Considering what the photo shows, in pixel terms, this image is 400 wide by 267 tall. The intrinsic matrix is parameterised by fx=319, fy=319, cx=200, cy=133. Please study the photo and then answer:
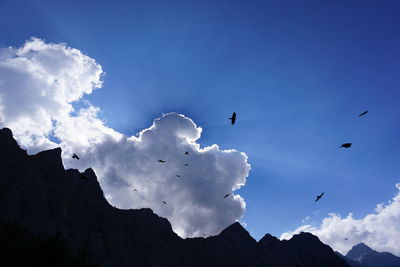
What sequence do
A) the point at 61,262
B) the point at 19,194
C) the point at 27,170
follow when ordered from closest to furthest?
the point at 61,262 < the point at 19,194 < the point at 27,170

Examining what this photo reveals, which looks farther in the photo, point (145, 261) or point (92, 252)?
point (145, 261)

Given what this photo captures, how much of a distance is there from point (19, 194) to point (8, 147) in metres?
45.3

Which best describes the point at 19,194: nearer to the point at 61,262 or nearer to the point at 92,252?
the point at 92,252

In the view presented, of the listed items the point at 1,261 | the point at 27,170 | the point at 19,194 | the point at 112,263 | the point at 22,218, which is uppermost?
the point at 27,170

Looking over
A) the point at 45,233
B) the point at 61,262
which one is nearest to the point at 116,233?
the point at 45,233

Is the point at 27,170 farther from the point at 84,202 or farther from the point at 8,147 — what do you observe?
the point at 84,202

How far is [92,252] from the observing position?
166m

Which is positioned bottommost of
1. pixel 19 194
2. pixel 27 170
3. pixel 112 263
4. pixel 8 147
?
pixel 112 263

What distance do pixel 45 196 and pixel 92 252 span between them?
134 feet

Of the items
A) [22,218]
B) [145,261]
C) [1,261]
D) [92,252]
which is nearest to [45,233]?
[22,218]

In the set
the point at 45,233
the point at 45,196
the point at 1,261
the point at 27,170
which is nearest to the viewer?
the point at 1,261

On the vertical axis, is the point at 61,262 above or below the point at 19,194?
below

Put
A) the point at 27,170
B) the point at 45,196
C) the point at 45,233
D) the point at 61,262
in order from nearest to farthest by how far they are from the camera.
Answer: the point at 61,262
the point at 45,233
the point at 45,196
the point at 27,170

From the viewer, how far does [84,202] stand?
197000 mm
